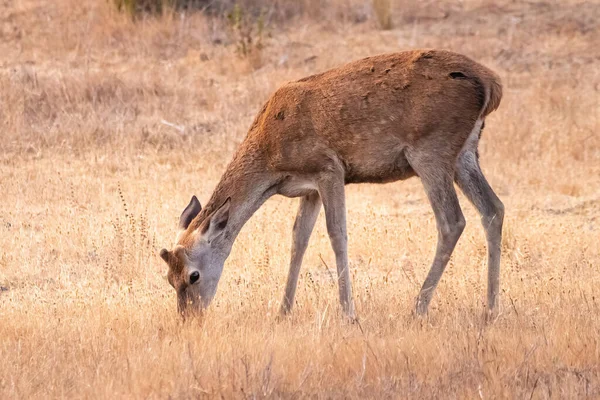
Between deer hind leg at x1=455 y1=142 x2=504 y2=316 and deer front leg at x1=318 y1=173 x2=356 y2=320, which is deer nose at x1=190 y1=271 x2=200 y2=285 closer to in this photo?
deer front leg at x1=318 y1=173 x2=356 y2=320

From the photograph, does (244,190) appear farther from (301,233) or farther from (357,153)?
A: (357,153)

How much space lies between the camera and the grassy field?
633cm


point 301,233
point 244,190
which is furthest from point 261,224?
point 244,190

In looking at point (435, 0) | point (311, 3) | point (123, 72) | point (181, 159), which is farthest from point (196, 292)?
point (435, 0)

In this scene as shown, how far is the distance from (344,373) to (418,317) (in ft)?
5.22

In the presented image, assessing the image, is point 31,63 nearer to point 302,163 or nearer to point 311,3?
point 311,3

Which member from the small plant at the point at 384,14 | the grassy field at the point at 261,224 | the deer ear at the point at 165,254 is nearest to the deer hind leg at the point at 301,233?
the grassy field at the point at 261,224

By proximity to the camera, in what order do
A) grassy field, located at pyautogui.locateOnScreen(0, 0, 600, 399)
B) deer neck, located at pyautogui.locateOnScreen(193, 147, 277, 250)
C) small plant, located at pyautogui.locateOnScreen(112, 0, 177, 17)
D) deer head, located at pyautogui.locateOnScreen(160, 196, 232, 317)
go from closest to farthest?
1. grassy field, located at pyautogui.locateOnScreen(0, 0, 600, 399)
2. deer head, located at pyautogui.locateOnScreen(160, 196, 232, 317)
3. deer neck, located at pyautogui.locateOnScreen(193, 147, 277, 250)
4. small plant, located at pyautogui.locateOnScreen(112, 0, 177, 17)

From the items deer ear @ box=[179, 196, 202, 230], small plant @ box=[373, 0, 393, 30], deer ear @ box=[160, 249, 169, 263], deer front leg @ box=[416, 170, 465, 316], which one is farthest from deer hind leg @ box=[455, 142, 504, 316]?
small plant @ box=[373, 0, 393, 30]

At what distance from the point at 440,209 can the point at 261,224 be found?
12.2 ft

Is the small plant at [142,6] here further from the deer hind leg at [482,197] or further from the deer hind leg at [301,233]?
the deer hind leg at [482,197]

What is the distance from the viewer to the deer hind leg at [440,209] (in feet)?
26.1

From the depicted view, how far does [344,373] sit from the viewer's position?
630 cm

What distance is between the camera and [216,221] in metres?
8.01
